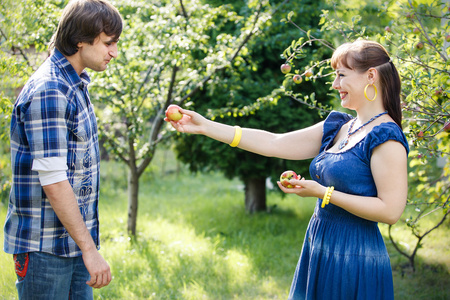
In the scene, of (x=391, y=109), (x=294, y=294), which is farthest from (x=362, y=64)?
(x=294, y=294)

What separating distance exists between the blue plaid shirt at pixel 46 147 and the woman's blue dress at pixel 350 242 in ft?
3.46

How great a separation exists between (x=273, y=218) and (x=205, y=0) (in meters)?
2.89

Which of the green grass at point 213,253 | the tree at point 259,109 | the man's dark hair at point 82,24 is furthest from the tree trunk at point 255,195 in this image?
the man's dark hair at point 82,24

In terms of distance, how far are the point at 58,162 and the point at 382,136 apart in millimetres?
1278

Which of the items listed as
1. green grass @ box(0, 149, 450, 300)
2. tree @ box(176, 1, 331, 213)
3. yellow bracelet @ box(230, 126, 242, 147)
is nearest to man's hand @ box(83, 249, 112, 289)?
yellow bracelet @ box(230, 126, 242, 147)

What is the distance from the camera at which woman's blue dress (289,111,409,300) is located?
5.76ft

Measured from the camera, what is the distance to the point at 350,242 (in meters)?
1.82

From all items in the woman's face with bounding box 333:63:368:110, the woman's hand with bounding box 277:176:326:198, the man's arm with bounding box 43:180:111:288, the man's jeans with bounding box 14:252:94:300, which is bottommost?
the man's jeans with bounding box 14:252:94:300

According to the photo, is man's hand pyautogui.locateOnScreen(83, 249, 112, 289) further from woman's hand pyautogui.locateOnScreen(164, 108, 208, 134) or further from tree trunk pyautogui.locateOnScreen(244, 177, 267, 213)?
tree trunk pyautogui.locateOnScreen(244, 177, 267, 213)

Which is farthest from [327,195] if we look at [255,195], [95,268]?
[255,195]

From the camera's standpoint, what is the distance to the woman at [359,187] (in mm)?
1684

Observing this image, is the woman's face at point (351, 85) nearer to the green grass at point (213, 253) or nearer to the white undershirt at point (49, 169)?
the white undershirt at point (49, 169)

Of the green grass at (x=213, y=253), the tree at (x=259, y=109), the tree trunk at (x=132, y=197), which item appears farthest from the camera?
the tree at (x=259, y=109)

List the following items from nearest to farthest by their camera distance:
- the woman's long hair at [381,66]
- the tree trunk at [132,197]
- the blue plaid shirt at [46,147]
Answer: the blue plaid shirt at [46,147] → the woman's long hair at [381,66] → the tree trunk at [132,197]
